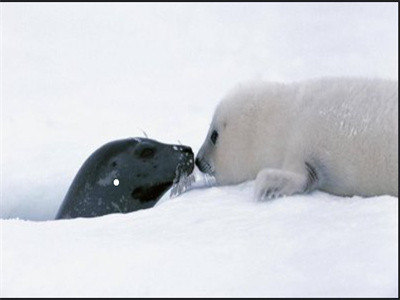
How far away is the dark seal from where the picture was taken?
4926mm

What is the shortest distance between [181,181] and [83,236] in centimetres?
178

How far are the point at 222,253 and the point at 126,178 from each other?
2.69m

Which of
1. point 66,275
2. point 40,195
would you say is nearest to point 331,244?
point 66,275

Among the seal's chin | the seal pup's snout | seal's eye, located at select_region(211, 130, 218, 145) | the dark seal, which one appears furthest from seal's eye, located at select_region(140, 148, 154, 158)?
seal's eye, located at select_region(211, 130, 218, 145)

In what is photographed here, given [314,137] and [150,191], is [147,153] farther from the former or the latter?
[314,137]

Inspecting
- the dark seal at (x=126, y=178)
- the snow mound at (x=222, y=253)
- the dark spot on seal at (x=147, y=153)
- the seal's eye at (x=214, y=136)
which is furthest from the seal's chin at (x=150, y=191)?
the snow mound at (x=222, y=253)

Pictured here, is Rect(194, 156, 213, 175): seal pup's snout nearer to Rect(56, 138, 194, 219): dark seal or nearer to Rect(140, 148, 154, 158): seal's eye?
Rect(56, 138, 194, 219): dark seal

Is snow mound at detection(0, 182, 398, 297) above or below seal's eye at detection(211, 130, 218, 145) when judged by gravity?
above

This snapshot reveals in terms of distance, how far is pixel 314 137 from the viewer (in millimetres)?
3637

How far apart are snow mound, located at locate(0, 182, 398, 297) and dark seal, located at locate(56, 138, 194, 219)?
65.6 inches

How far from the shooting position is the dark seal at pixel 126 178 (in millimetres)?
4926

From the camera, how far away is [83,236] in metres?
2.99

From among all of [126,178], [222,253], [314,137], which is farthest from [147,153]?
[222,253]

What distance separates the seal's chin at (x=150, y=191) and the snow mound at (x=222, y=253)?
1.69 m
